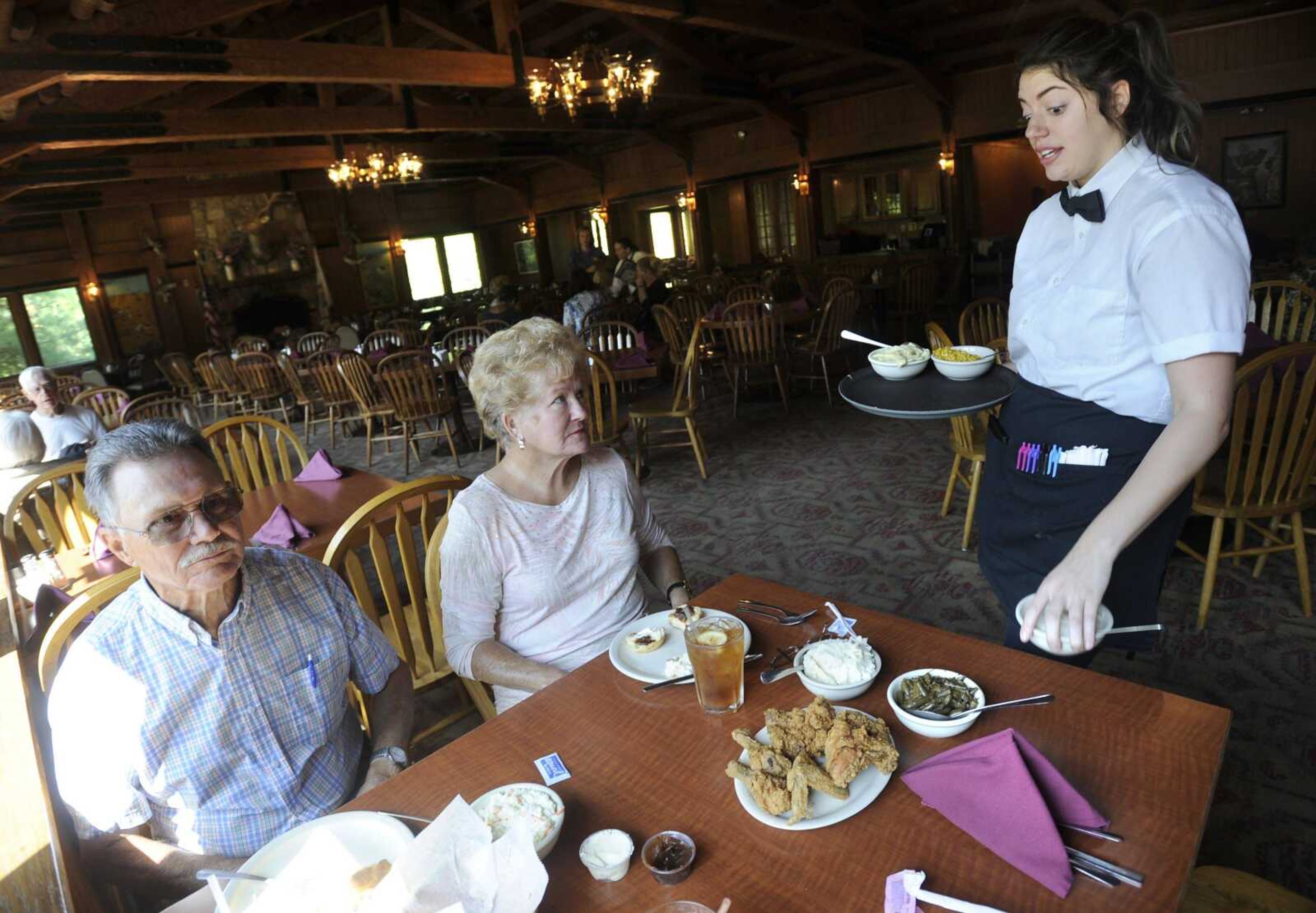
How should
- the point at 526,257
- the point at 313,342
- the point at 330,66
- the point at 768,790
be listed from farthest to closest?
1. the point at 526,257
2. the point at 313,342
3. the point at 330,66
4. the point at 768,790

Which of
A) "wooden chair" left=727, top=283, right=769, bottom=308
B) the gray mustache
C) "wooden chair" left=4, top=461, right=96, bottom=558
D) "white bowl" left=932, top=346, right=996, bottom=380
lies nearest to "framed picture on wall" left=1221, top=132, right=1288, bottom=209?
"wooden chair" left=727, top=283, right=769, bottom=308

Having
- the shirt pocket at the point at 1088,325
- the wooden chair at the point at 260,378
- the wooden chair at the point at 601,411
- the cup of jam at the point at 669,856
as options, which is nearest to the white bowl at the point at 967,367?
the shirt pocket at the point at 1088,325

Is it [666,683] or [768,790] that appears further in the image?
[666,683]

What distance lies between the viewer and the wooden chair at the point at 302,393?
773 centimetres

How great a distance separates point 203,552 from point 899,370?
53.3 inches

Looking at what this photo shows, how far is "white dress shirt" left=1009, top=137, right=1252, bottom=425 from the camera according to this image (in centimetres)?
114

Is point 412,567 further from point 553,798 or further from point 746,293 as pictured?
point 746,293

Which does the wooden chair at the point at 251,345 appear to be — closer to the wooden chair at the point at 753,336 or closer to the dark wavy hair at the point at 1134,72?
the wooden chair at the point at 753,336

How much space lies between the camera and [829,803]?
100 cm

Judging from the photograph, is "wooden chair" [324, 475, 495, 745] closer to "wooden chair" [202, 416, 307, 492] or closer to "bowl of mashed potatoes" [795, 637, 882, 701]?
"bowl of mashed potatoes" [795, 637, 882, 701]

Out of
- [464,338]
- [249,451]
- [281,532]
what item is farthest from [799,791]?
[464,338]

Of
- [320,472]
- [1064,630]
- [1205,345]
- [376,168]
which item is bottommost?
[320,472]

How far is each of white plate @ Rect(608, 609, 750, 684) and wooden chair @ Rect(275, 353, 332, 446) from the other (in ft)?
22.2

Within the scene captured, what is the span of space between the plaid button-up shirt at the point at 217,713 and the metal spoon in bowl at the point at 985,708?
1071 millimetres
